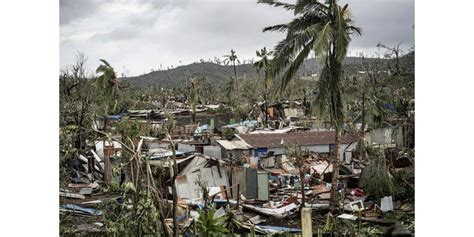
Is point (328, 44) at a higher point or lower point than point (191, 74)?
lower

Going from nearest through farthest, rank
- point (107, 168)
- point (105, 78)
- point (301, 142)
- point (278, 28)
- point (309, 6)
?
1. point (309, 6)
2. point (278, 28)
3. point (107, 168)
4. point (105, 78)
5. point (301, 142)

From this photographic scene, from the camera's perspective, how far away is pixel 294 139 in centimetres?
1325

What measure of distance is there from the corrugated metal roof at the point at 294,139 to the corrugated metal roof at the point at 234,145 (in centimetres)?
17

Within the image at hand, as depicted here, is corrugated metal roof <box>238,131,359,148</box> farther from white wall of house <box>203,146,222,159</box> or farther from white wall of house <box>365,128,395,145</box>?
white wall of house <box>365,128,395,145</box>

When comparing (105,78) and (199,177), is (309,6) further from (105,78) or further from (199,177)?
(105,78)

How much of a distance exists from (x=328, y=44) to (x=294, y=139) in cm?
635

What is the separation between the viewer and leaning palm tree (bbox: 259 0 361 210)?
724cm

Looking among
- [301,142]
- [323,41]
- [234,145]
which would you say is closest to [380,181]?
[323,41]

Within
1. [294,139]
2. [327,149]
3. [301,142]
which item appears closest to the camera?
[301,142]

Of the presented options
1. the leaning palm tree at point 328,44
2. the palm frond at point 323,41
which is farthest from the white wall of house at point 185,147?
the palm frond at point 323,41

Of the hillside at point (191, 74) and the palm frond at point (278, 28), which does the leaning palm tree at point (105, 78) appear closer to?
the palm frond at point (278, 28)
